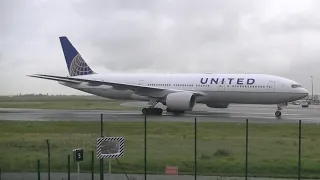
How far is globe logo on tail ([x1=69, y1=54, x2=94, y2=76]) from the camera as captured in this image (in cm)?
4697

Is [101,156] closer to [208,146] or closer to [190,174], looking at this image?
[190,174]

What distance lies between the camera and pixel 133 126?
27172 millimetres

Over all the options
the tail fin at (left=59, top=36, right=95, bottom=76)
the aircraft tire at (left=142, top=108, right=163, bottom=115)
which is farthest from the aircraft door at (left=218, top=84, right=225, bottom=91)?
the tail fin at (left=59, top=36, right=95, bottom=76)

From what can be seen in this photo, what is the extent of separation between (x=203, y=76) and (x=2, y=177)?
2685 cm

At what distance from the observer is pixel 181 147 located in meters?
18.7

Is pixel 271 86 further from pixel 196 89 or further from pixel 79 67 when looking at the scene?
pixel 79 67

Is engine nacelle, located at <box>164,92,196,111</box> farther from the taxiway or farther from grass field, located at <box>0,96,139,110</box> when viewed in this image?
grass field, located at <box>0,96,139,110</box>

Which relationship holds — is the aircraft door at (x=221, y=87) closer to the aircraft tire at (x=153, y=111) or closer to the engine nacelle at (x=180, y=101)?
the engine nacelle at (x=180, y=101)

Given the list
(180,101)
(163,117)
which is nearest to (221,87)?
(180,101)

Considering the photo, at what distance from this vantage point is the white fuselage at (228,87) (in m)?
35.1

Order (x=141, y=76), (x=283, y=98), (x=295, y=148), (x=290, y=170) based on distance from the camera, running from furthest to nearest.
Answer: (x=141, y=76)
(x=283, y=98)
(x=295, y=148)
(x=290, y=170)

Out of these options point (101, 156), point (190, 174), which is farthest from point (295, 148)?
point (101, 156)

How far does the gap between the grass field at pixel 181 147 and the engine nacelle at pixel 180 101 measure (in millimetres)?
6761

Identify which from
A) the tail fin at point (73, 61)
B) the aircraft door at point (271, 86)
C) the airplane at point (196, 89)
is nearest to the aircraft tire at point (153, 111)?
the airplane at point (196, 89)
